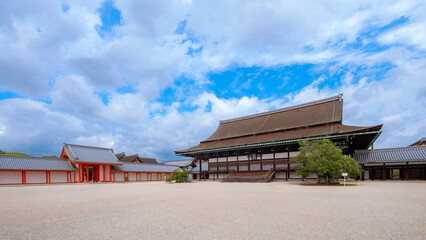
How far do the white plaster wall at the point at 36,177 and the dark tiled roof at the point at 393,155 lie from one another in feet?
117

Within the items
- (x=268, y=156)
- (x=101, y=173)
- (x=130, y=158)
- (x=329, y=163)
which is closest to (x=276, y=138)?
(x=268, y=156)

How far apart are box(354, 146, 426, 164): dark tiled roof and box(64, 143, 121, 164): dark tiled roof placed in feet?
105

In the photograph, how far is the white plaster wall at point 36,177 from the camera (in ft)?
92.7

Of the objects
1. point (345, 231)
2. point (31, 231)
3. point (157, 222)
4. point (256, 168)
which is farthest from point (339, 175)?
point (31, 231)

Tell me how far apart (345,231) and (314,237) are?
33.0 inches

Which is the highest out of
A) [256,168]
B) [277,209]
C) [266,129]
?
[266,129]

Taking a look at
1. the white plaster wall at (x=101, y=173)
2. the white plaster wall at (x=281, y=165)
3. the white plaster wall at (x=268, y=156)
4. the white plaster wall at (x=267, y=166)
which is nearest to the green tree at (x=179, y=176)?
the white plaster wall at (x=267, y=166)

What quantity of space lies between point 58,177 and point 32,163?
11.1 ft

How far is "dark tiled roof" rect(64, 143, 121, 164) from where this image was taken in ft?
106

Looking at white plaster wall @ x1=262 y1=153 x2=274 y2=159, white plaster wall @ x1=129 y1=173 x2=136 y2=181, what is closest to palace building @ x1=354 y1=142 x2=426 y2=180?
white plaster wall @ x1=262 y1=153 x2=274 y2=159

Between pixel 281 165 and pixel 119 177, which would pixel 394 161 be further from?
pixel 119 177

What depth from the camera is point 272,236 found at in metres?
4.37

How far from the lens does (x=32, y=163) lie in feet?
94.6

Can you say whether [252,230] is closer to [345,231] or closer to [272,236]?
[272,236]
